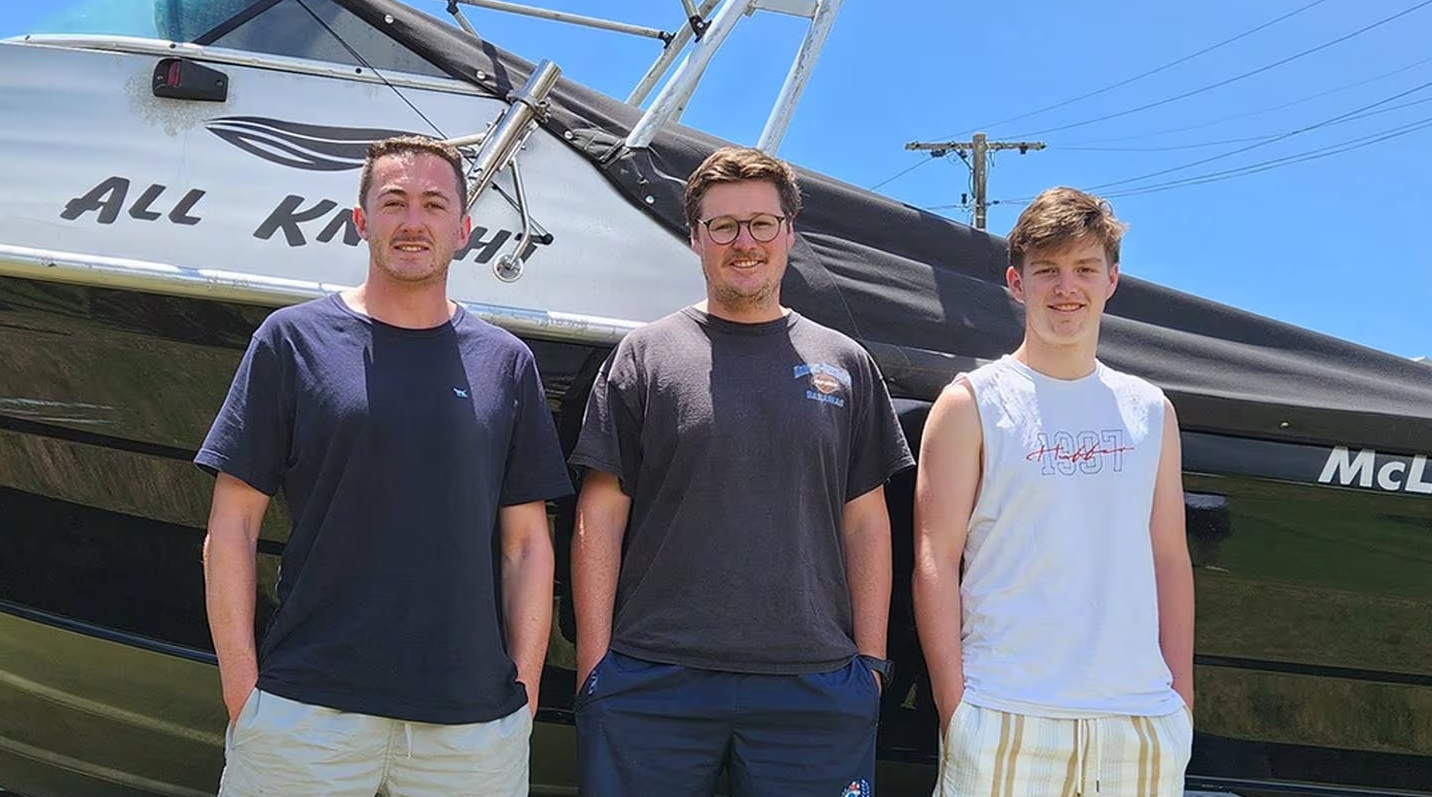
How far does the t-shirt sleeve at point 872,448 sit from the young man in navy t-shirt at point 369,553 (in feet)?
2.24

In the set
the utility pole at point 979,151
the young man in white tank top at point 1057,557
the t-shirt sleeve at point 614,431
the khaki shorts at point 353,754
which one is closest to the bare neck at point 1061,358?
the young man in white tank top at point 1057,557

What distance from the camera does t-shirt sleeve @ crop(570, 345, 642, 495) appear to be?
2162mm

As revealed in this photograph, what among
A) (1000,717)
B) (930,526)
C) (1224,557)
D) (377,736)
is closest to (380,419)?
(377,736)

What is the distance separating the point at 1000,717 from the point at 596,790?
2.40 ft

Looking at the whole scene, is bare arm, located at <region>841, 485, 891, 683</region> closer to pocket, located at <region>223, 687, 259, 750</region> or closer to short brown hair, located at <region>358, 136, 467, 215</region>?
short brown hair, located at <region>358, 136, 467, 215</region>

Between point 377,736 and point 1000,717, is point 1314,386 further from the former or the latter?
point 377,736

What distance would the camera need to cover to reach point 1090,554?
85.7 inches

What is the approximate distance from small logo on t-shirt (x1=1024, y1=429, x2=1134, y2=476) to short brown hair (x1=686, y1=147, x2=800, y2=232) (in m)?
0.64

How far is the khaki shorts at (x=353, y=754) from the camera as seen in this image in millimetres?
1925

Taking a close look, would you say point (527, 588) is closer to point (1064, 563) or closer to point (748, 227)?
point (748, 227)

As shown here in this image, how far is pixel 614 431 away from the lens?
85.9 inches

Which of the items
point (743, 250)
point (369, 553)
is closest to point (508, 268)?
point (743, 250)

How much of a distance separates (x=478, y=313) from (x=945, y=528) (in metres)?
1.08

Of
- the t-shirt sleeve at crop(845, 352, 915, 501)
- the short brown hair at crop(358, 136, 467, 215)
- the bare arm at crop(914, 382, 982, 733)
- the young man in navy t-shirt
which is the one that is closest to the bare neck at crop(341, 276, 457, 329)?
the young man in navy t-shirt
